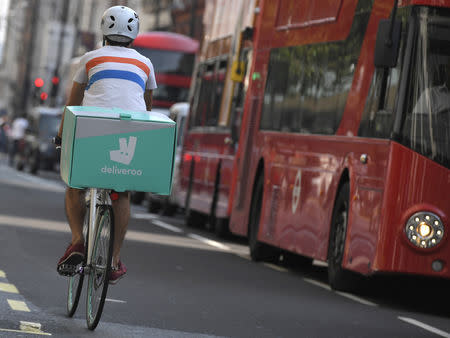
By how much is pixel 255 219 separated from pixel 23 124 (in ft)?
117

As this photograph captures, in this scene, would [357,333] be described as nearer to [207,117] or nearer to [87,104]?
[87,104]

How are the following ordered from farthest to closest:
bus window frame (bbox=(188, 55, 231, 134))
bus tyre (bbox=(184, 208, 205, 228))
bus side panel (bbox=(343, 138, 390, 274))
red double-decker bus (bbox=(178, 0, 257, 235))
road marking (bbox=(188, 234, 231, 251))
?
bus tyre (bbox=(184, 208, 205, 228))
bus window frame (bbox=(188, 55, 231, 134))
red double-decker bus (bbox=(178, 0, 257, 235))
road marking (bbox=(188, 234, 231, 251))
bus side panel (bbox=(343, 138, 390, 274))

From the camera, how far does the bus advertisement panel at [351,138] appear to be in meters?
12.1

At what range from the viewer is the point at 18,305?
9.75m

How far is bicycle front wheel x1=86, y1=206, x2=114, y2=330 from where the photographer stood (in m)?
8.59

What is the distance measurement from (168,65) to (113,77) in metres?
29.1

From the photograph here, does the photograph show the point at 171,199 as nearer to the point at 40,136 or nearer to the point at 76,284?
the point at 76,284

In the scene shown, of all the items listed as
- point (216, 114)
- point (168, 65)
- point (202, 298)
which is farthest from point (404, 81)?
point (168, 65)

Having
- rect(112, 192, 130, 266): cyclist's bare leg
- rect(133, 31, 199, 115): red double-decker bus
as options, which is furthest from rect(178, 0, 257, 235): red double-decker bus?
rect(133, 31, 199, 115): red double-decker bus

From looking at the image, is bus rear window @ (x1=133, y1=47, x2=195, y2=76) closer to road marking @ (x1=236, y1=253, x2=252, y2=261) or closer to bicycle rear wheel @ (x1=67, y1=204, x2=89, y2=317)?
road marking @ (x1=236, y1=253, x2=252, y2=261)

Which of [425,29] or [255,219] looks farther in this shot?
[255,219]

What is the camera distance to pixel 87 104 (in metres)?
9.34

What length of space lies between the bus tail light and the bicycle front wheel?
3.74 metres

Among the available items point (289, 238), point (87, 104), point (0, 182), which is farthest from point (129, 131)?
point (0, 182)
